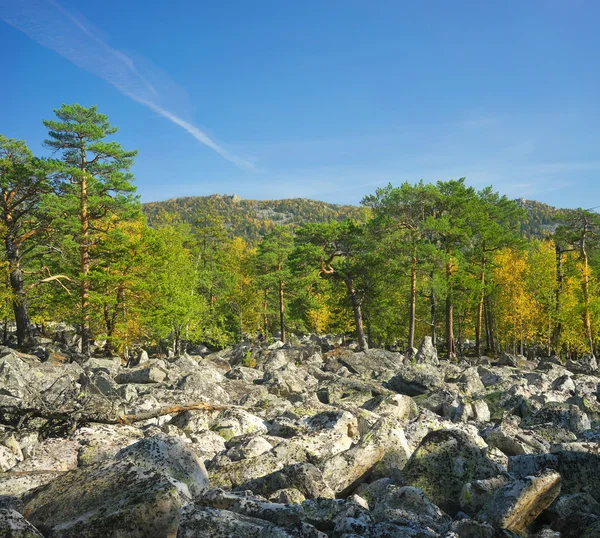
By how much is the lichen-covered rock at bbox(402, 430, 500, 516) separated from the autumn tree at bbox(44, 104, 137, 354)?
19.9 meters

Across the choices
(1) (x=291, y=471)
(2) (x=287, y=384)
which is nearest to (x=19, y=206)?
(2) (x=287, y=384)

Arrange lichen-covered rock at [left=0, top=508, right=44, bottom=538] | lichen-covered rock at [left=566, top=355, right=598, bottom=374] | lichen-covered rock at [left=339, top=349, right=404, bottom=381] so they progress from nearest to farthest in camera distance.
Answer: lichen-covered rock at [left=0, top=508, right=44, bottom=538]
lichen-covered rock at [left=339, top=349, right=404, bottom=381]
lichen-covered rock at [left=566, top=355, right=598, bottom=374]

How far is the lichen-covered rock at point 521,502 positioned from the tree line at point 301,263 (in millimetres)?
20502

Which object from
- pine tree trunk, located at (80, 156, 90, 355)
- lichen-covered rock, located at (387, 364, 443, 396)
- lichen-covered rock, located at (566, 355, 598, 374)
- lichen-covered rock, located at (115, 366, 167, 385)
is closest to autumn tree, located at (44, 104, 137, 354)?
pine tree trunk, located at (80, 156, 90, 355)

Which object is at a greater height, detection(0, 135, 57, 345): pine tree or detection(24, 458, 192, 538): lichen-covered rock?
detection(0, 135, 57, 345): pine tree

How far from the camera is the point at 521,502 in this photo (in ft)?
11.3

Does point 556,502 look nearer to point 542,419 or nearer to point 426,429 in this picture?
point 426,429

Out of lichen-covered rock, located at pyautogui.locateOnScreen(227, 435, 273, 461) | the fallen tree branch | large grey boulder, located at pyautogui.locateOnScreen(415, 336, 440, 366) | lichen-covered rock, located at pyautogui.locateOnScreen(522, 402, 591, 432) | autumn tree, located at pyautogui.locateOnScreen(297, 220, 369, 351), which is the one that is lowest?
large grey boulder, located at pyautogui.locateOnScreen(415, 336, 440, 366)

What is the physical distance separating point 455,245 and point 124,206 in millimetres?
19248

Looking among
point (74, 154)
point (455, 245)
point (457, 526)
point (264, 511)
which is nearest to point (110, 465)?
point (264, 511)

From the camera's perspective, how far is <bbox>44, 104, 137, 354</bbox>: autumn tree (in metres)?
21.6

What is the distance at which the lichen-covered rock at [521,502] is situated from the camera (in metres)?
3.38

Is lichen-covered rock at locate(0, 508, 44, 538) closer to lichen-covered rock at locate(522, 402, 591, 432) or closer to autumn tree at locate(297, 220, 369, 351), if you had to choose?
lichen-covered rock at locate(522, 402, 591, 432)

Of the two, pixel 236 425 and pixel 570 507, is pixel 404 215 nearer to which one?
pixel 236 425
